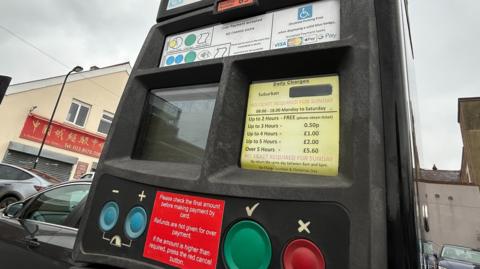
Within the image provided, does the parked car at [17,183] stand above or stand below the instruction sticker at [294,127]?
below

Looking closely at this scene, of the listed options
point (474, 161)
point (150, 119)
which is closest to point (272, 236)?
point (150, 119)

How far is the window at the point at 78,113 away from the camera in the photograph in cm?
1455

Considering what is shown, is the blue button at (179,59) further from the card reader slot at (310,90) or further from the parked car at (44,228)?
the parked car at (44,228)

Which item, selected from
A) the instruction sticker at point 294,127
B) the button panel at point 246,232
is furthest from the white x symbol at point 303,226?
the instruction sticker at point 294,127

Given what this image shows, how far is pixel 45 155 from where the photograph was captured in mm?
13391

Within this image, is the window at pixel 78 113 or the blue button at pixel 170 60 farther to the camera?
the window at pixel 78 113

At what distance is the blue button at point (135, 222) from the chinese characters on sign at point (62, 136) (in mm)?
14417

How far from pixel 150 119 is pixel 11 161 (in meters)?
14.3

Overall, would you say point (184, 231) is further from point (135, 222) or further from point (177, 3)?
point (177, 3)

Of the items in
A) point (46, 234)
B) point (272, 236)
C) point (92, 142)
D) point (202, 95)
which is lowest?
point (46, 234)

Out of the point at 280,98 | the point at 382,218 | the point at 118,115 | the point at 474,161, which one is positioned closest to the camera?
the point at 382,218

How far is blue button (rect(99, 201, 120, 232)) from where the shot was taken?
3.20 ft

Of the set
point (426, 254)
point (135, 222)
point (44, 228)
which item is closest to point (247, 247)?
point (135, 222)

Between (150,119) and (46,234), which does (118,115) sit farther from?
(46,234)
